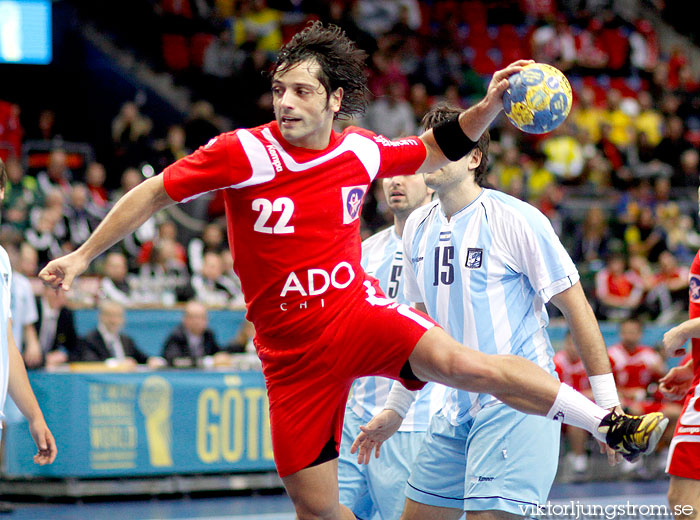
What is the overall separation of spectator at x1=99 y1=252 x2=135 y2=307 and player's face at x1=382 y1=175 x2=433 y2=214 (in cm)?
587

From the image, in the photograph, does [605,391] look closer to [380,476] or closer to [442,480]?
[442,480]

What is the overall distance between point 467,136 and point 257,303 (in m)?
1.29

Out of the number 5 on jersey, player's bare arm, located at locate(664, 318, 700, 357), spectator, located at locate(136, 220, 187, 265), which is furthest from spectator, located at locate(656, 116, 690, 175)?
the number 5 on jersey

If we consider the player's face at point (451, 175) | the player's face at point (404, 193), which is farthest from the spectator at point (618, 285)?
the player's face at point (451, 175)

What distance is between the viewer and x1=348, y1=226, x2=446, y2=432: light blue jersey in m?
5.93

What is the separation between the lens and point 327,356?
4316mm

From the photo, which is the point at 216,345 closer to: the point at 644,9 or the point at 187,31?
the point at 187,31

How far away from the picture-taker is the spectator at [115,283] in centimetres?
1125

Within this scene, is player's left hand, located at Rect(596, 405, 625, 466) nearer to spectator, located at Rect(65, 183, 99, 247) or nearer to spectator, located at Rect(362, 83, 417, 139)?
spectator, located at Rect(65, 183, 99, 247)

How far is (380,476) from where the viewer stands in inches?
228

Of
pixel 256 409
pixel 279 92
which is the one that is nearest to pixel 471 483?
pixel 279 92

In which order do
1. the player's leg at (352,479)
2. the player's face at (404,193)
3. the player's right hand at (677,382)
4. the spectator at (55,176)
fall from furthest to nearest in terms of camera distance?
1. the spectator at (55,176)
2. the player's face at (404,193)
3. the player's leg at (352,479)
4. the player's right hand at (677,382)

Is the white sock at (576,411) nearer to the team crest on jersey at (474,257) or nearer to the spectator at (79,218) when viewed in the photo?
the team crest on jersey at (474,257)

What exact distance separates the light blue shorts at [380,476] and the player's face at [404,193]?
1.37 m
